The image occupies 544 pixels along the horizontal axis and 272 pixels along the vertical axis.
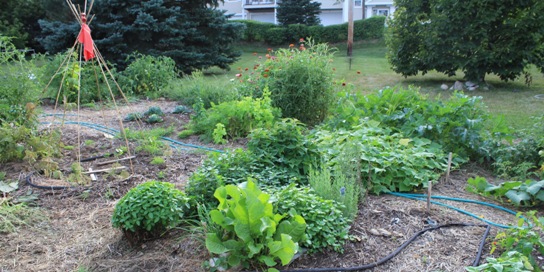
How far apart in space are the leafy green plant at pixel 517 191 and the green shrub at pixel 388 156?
375 mm

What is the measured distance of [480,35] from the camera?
9.39 meters

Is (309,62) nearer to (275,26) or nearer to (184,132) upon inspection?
(184,132)

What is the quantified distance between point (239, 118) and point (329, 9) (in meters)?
27.3

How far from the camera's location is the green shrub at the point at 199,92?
7232 mm

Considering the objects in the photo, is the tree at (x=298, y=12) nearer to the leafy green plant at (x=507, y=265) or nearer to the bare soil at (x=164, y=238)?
the bare soil at (x=164, y=238)

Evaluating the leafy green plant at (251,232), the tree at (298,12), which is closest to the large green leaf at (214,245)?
the leafy green plant at (251,232)

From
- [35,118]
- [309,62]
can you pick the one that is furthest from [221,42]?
[35,118]

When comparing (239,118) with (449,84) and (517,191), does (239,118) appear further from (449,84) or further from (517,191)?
(449,84)

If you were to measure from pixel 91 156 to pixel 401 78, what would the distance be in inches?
362

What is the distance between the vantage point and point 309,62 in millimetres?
6355

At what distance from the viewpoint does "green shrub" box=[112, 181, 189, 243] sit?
2.87 metres

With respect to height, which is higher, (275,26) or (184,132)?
(275,26)

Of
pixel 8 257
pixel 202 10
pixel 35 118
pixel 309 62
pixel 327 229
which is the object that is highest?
pixel 202 10

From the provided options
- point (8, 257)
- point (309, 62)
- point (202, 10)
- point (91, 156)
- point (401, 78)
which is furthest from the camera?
point (202, 10)
